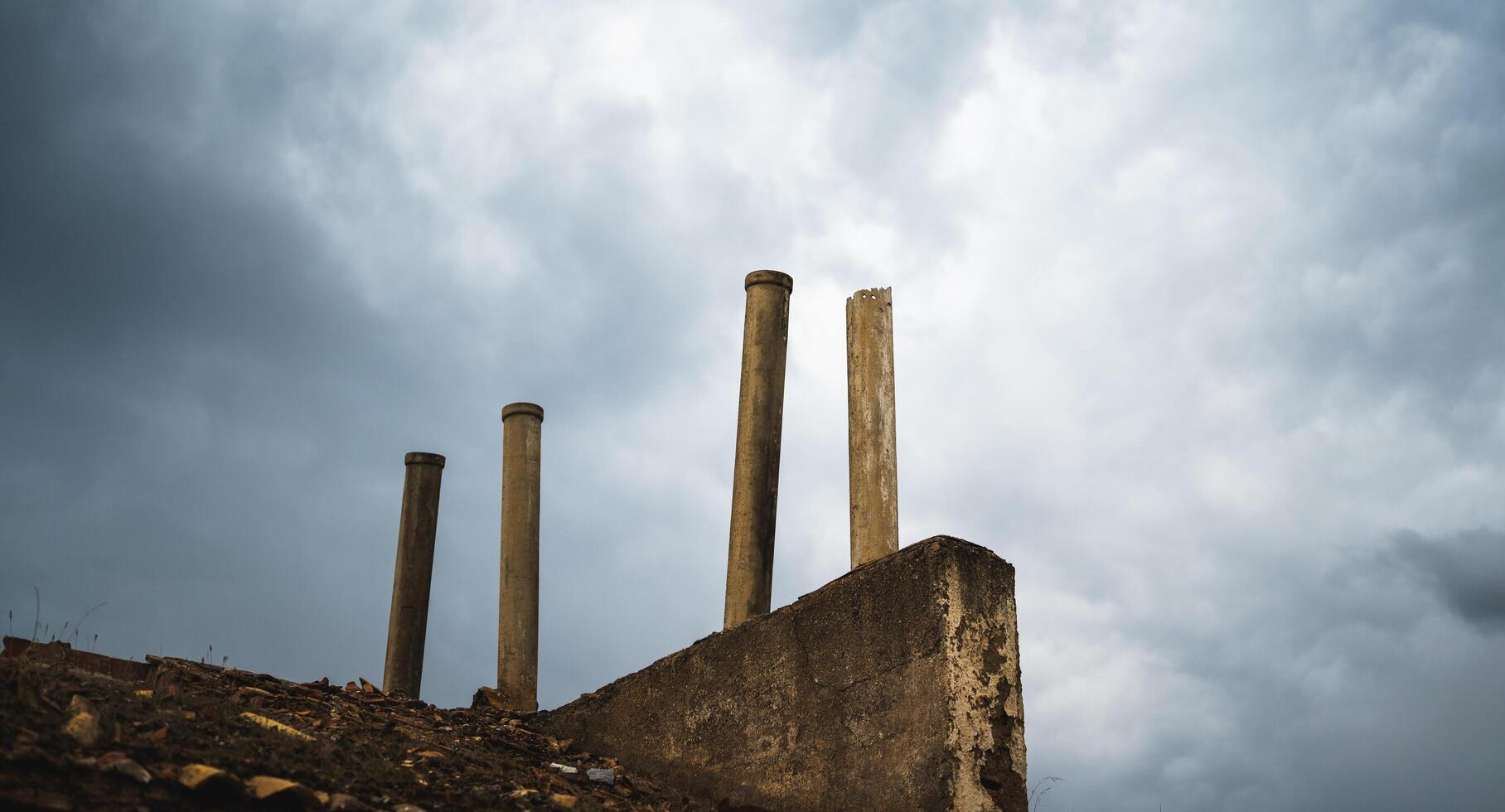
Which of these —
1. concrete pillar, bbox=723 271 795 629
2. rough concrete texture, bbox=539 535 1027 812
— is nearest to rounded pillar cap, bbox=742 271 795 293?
concrete pillar, bbox=723 271 795 629

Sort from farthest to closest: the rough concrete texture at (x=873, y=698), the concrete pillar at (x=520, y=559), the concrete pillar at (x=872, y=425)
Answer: the concrete pillar at (x=520, y=559) → the concrete pillar at (x=872, y=425) → the rough concrete texture at (x=873, y=698)

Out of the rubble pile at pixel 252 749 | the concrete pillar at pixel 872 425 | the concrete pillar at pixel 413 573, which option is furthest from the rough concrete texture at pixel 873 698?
the concrete pillar at pixel 413 573

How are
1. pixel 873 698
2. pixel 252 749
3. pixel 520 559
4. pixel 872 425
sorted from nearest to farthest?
pixel 252 749 < pixel 873 698 < pixel 872 425 < pixel 520 559

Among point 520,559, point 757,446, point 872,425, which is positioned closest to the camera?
point 872,425

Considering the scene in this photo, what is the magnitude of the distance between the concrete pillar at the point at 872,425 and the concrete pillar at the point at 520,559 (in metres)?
3.67

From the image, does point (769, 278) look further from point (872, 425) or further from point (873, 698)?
point (873, 698)

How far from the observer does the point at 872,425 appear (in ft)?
22.6

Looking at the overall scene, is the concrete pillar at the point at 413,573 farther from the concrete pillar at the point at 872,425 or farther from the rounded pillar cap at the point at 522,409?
the concrete pillar at the point at 872,425

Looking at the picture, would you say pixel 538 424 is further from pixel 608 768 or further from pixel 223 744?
pixel 223 744

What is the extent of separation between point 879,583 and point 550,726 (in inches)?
107

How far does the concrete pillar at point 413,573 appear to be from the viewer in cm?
984

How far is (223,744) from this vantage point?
14.6ft

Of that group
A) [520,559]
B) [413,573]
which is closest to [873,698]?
[520,559]

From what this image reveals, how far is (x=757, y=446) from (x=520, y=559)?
2.96 m
